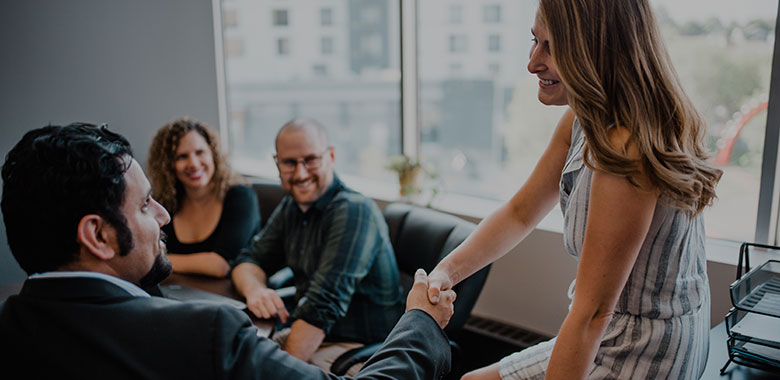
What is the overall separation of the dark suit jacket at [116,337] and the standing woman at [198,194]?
70.4 inches

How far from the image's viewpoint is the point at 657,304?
1.36 metres

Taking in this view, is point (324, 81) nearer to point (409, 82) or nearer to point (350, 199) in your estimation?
point (409, 82)

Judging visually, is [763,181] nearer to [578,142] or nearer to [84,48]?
[578,142]

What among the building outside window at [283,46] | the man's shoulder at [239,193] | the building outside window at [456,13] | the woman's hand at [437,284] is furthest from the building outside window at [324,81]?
the woman's hand at [437,284]

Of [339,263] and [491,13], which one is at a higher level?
[491,13]

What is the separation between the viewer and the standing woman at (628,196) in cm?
123

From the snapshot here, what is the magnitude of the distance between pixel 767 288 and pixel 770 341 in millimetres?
171

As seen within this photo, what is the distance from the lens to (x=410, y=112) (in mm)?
3715

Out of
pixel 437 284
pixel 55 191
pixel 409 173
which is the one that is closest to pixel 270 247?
pixel 409 173

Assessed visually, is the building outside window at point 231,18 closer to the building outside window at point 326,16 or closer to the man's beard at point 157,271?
the building outside window at point 326,16

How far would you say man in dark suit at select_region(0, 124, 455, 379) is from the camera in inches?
42.4

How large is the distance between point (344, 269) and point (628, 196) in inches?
49.3

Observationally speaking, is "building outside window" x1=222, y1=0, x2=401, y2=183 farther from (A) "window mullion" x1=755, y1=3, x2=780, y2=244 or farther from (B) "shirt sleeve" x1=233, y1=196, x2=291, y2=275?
(A) "window mullion" x1=755, y1=3, x2=780, y2=244

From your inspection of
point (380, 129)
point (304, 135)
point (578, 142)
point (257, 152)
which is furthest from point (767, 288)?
point (257, 152)
